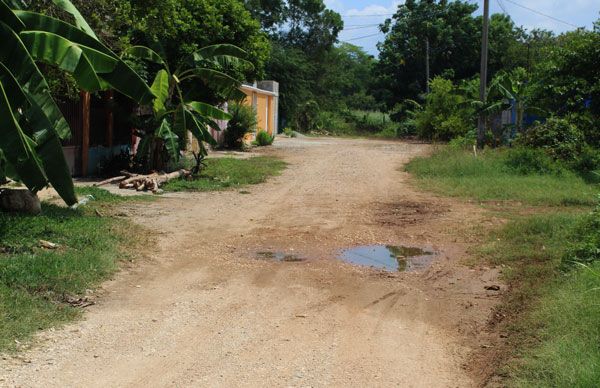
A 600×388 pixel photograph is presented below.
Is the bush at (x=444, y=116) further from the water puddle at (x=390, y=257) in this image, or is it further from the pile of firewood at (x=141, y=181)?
the water puddle at (x=390, y=257)

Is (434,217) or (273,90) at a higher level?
(273,90)

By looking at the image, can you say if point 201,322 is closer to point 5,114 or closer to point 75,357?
point 75,357

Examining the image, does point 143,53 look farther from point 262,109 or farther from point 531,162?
point 262,109

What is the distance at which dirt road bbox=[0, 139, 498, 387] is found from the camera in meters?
4.80

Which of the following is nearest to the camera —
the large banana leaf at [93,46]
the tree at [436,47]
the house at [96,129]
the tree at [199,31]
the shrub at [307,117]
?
the large banana leaf at [93,46]

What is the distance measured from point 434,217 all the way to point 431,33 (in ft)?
118

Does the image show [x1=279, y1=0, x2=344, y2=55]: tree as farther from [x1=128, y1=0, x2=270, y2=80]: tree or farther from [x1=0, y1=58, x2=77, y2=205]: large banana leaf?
[x1=0, y1=58, x2=77, y2=205]: large banana leaf

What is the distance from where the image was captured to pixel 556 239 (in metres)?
8.98

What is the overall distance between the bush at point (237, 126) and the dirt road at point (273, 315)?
16952mm

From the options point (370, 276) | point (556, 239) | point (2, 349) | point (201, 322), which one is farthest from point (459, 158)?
point (2, 349)

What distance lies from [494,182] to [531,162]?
3106 mm

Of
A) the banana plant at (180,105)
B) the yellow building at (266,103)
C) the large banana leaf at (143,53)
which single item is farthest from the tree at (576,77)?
the yellow building at (266,103)

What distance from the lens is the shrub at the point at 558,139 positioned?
19.3m

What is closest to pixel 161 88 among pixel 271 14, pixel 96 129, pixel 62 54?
pixel 96 129
